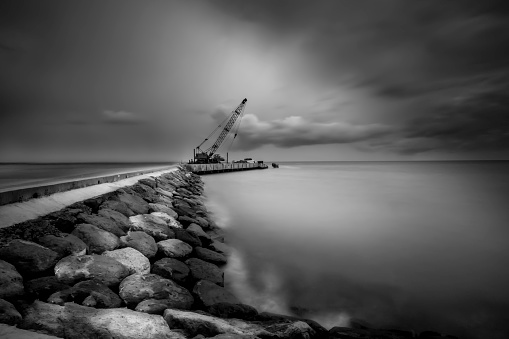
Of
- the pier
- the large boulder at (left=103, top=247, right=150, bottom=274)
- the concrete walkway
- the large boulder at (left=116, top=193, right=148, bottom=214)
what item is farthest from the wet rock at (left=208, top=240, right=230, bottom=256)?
the pier

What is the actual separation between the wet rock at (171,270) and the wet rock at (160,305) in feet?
1.84

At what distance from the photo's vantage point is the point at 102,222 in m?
3.50

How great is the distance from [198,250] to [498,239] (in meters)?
7.45

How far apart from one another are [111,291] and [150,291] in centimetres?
35

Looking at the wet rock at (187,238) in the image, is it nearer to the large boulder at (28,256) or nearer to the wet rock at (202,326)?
the large boulder at (28,256)

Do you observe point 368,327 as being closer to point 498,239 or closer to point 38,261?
point 38,261

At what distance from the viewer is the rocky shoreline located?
5.62ft

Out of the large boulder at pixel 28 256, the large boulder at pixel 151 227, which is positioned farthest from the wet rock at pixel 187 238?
the large boulder at pixel 28 256

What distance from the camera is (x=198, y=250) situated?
13.3 ft

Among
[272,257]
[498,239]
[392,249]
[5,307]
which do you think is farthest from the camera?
[498,239]

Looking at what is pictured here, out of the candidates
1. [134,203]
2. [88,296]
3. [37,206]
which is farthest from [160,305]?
[134,203]

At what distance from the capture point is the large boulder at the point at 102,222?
339 centimetres

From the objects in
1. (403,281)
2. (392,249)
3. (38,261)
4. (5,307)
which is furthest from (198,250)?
(392,249)

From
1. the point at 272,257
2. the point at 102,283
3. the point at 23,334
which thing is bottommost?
the point at 272,257
